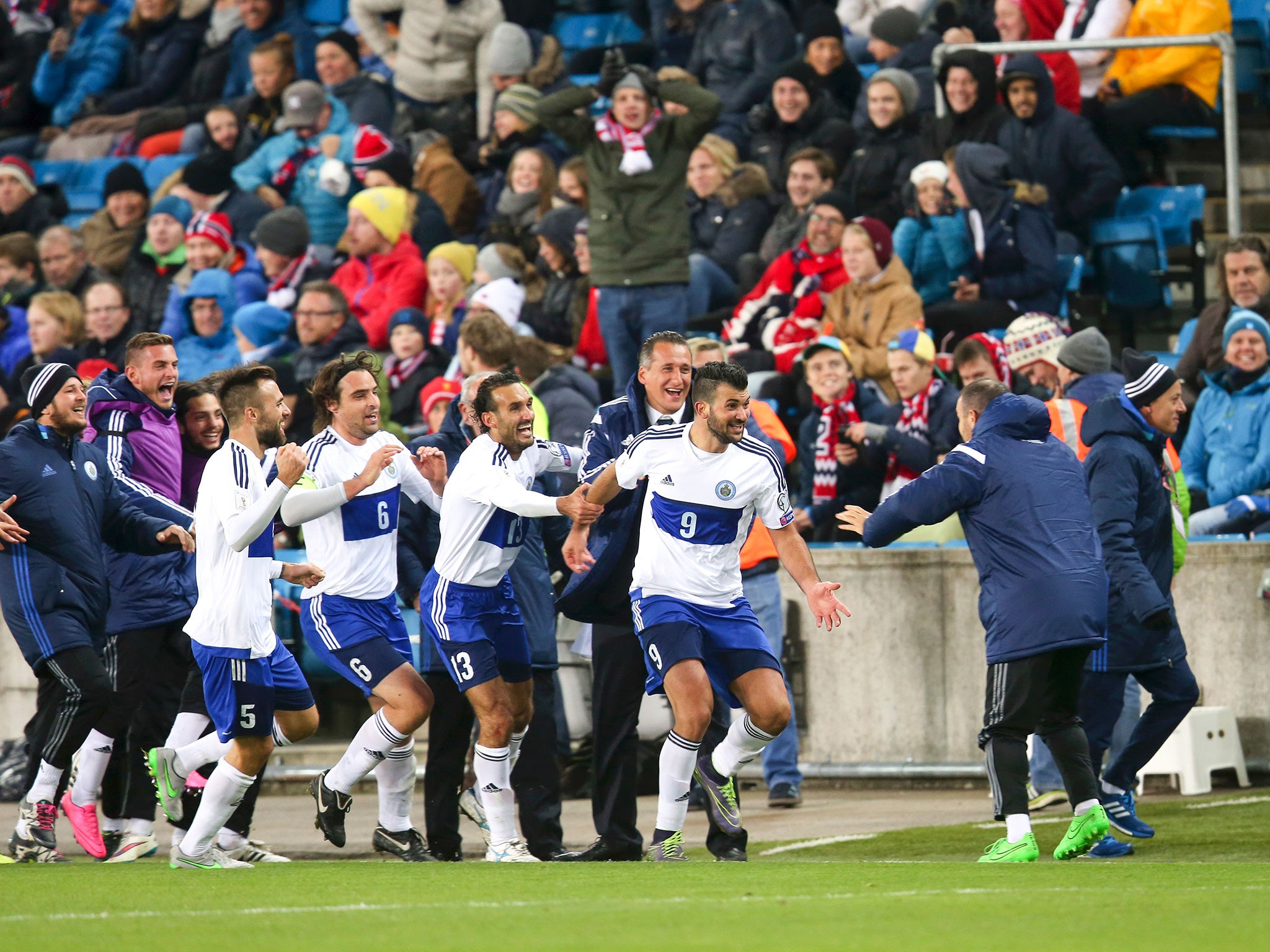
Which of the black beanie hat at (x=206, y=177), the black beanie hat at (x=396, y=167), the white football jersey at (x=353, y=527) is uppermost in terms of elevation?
the black beanie hat at (x=206, y=177)

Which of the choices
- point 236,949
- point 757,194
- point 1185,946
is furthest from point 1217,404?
point 236,949

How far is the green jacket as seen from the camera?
14.1 m

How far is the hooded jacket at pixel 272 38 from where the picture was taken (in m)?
20.9

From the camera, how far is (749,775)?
1273cm

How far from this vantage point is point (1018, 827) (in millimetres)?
8508

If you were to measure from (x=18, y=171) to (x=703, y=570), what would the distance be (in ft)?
45.0

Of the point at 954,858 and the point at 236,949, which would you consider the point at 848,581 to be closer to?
the point at 954,858

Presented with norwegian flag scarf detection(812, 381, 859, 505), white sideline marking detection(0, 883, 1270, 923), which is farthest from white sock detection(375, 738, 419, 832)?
norwegian flag scarf detection(812, 381, 859, 505)

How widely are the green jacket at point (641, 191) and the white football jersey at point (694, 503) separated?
17.7ft

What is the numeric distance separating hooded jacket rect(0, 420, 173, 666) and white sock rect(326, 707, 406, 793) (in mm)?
1453

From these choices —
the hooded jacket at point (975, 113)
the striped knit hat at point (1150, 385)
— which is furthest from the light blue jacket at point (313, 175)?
the striped knit hat at point (1150, 385)

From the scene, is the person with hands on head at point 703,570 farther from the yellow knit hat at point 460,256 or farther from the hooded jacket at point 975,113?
the yellow knit hat at point 460,256

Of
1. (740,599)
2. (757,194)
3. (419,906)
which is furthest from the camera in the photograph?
(757,194)

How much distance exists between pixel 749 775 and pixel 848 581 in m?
1.39
